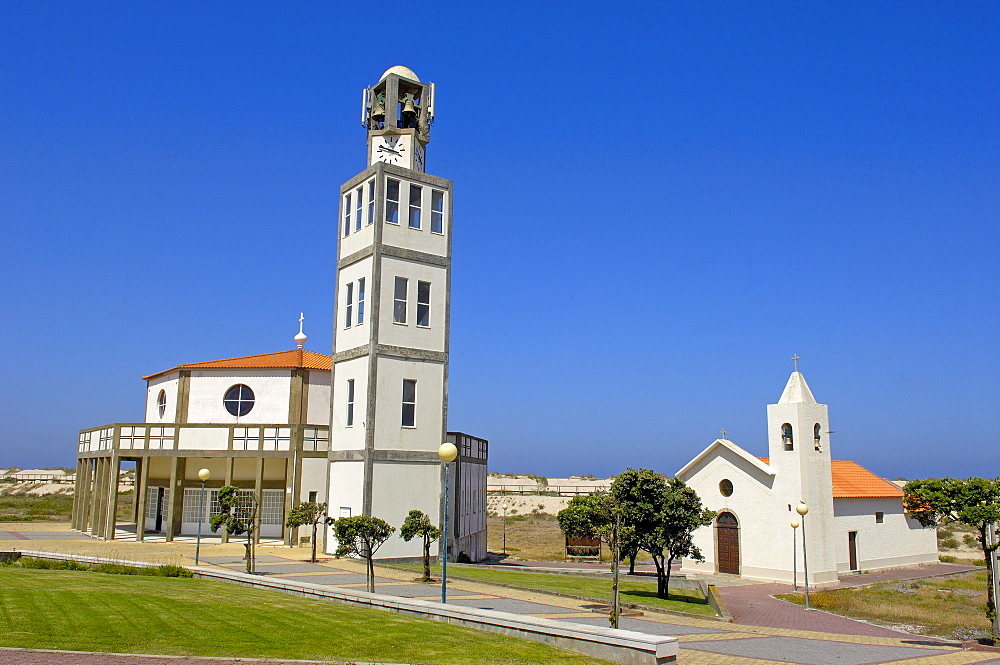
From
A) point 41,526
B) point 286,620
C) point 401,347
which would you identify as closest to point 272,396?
point 401,347

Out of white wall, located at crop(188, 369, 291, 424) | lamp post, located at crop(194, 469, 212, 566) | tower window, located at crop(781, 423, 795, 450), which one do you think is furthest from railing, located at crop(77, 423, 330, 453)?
tower window, located at crop(781, 423, 795, 450)

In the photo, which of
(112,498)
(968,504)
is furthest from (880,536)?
(112,498)

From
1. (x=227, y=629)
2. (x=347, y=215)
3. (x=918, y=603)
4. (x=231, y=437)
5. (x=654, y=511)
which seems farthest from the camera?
(x=231, y=437)

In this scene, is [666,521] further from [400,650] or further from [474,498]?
[474,498]

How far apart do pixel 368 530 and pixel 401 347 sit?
11394mm

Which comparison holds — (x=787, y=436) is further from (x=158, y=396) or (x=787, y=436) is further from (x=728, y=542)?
(x=158, y=396)

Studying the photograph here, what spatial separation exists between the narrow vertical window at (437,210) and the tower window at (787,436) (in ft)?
60.8

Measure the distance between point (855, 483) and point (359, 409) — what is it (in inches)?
1031

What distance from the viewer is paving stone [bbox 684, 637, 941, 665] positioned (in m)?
14.8

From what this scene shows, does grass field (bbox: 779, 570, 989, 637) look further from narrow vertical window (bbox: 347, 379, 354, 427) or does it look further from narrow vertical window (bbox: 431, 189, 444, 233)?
narrow vertical window (bbox: 431, 189, 444, 233)

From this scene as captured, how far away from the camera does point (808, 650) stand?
16.0 m

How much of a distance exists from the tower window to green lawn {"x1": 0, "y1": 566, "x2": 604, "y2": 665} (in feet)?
84.4

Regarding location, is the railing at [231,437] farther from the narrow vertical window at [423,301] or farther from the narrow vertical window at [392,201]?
the narrow vertical window at [392,201]

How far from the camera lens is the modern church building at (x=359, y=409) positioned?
30031 millimetres
